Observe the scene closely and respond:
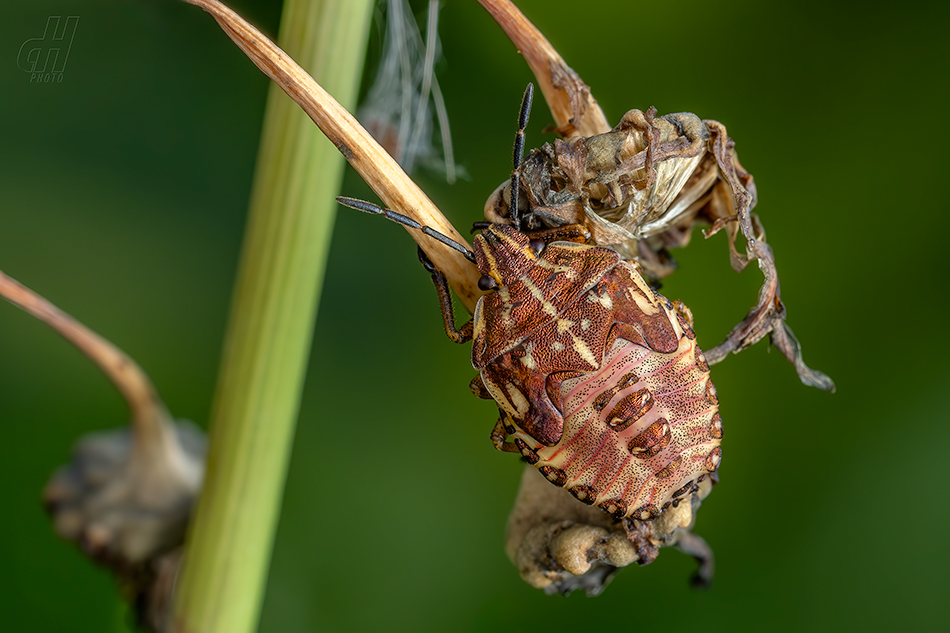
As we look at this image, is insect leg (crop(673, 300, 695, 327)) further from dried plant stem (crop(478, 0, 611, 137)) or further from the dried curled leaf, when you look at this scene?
dried plant stem (crop(478, 0, 611, 137))

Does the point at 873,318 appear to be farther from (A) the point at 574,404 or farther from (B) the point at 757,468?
(A) the point at 574,404

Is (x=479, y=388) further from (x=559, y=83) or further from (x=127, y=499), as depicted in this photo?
→ (x=127, y=499)
